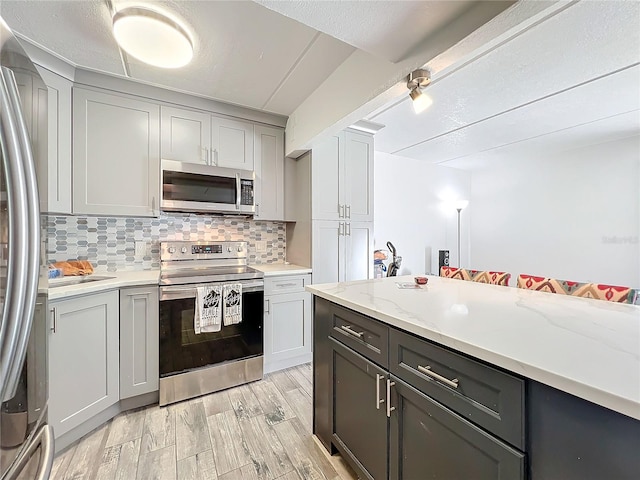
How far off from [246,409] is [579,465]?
1.86m

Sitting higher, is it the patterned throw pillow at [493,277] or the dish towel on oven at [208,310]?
the patterned throw pillow at [493,277]

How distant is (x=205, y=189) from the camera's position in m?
2.34

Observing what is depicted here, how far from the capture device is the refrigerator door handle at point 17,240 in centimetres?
63

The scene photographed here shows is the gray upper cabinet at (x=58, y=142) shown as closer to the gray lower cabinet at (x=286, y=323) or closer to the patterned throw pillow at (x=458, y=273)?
the gray lower cabinet at (x=286, y=323)

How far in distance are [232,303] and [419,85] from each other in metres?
1.91

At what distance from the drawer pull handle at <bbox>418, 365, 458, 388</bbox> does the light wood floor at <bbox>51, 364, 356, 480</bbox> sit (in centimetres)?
88

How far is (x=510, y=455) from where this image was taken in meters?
0.70

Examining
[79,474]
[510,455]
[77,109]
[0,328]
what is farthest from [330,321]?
[77,109]

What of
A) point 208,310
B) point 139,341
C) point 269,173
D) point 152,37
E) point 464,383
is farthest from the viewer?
point 269,173

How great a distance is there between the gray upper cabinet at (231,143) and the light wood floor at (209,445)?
197cm

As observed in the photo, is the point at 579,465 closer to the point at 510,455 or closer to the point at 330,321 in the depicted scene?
the point at 510,455

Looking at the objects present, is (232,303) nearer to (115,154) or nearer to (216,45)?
(115,154)

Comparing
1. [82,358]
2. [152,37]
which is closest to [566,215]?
[152,37]

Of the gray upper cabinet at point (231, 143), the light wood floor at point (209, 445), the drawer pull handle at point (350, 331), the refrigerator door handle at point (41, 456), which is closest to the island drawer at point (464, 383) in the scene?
the drawer pull handle at point (350, 331)
